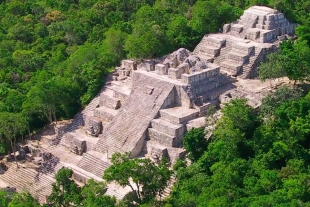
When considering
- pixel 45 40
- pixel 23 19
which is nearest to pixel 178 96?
pixel 45 40

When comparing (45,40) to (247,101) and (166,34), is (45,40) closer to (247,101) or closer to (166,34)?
(166,34)

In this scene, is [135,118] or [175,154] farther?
[135,118]

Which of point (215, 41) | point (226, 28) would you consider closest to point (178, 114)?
point (215, 41)

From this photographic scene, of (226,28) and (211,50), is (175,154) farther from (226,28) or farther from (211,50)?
(226,28)

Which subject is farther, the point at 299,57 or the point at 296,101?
the point at 299,57

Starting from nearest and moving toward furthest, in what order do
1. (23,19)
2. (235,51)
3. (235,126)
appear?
(235,126), (235,51), (23,19)
